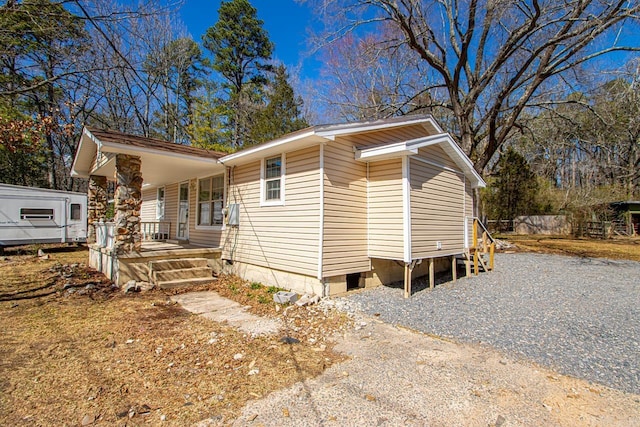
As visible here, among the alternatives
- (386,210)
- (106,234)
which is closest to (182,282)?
(106,234)

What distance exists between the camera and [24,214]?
1188cm

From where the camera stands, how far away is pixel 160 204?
13.1 metres

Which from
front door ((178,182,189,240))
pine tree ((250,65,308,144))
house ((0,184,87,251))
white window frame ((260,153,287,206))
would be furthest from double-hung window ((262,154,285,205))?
house ((0,184,87,251))

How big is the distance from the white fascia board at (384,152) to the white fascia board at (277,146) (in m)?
1.07

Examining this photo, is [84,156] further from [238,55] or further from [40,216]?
[238,55]

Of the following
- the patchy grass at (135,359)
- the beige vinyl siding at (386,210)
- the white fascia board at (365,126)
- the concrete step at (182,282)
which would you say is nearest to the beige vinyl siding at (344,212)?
the beige vinyl siding at (386,210)

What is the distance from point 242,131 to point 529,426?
21377mm

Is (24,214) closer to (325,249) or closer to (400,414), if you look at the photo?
(325,249)

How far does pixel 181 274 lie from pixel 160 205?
22.6ft

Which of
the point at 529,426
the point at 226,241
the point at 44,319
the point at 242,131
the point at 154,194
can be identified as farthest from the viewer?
the point at 242,131

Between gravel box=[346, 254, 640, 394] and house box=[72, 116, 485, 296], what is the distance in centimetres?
85

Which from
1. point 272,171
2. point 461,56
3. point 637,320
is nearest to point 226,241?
point 272,171

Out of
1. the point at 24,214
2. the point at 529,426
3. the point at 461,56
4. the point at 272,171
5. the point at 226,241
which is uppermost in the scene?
the point at 461,56

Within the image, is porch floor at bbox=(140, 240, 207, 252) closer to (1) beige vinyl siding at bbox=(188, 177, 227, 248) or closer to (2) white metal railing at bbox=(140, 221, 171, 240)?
(1) beige vinyl siding at bbox=(188, 177, 227, 248)
